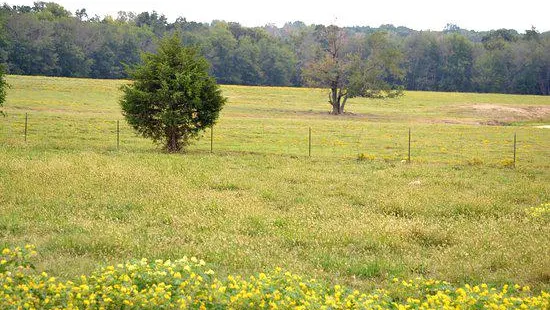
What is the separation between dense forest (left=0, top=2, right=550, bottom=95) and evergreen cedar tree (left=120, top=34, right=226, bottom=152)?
52959mm

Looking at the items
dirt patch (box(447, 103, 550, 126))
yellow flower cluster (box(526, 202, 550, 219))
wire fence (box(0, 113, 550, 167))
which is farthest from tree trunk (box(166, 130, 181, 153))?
dirt patch (box(447, 103, 550, 126))

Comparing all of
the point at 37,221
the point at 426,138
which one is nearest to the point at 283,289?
the point at 37,221

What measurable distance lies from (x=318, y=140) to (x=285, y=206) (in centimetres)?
2090

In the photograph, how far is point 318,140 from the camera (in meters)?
37.1

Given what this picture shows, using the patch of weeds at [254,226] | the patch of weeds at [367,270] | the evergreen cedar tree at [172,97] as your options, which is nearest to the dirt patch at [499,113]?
the evergreen cedar tree at [172,97]

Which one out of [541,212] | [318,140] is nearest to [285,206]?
[541,212]

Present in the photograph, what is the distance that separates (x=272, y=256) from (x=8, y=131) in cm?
2673

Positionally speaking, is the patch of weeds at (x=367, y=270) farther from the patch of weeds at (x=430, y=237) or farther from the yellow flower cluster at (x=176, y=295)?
the patch of weeds at (x=430, y=237)

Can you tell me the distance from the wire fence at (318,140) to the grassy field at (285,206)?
0.82 ft

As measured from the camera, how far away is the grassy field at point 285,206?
1133 cm

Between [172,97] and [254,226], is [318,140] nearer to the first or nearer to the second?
[172,97]

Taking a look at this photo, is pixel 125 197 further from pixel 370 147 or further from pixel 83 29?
pixel 83 29

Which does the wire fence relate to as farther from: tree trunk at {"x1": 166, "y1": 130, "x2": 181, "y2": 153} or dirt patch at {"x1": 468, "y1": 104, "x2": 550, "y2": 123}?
dirt patch at {"x1": 468, "y1": 104, "x2": 550, "y2": 123}

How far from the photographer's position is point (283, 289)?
27.1 ft
